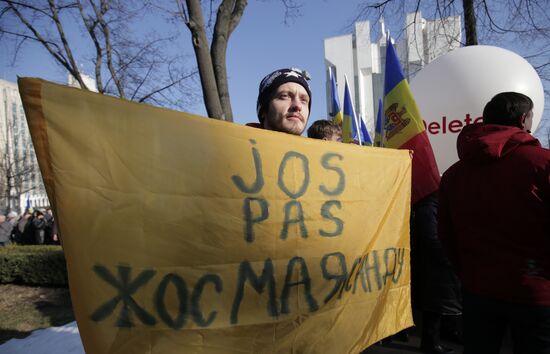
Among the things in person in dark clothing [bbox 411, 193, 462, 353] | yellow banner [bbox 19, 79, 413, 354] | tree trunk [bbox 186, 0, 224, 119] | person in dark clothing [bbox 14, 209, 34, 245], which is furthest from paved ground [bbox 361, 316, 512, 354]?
person in dark clothing [bbox 14, 209, 34, 245]

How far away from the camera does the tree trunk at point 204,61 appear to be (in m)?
4.95

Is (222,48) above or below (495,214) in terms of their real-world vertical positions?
above

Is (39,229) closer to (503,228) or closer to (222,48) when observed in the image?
(222,48)

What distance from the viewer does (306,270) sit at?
187 cm

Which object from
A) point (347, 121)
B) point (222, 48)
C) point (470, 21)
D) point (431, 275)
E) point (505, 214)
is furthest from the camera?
point (470, 21)

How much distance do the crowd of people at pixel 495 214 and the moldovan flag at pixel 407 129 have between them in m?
0.83

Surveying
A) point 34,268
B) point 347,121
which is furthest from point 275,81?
point 34,268

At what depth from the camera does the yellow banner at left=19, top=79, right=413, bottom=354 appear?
1452 millimetres

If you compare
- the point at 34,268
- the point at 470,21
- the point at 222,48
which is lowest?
the point at 34,268

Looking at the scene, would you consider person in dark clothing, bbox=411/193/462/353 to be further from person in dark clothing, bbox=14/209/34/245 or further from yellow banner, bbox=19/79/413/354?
person in dark clothing, bbox=14/209/34/245

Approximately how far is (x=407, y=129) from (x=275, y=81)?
1.65m

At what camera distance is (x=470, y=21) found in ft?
20.3

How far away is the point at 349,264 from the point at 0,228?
11.7 m

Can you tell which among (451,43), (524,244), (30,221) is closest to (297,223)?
(524,244)
